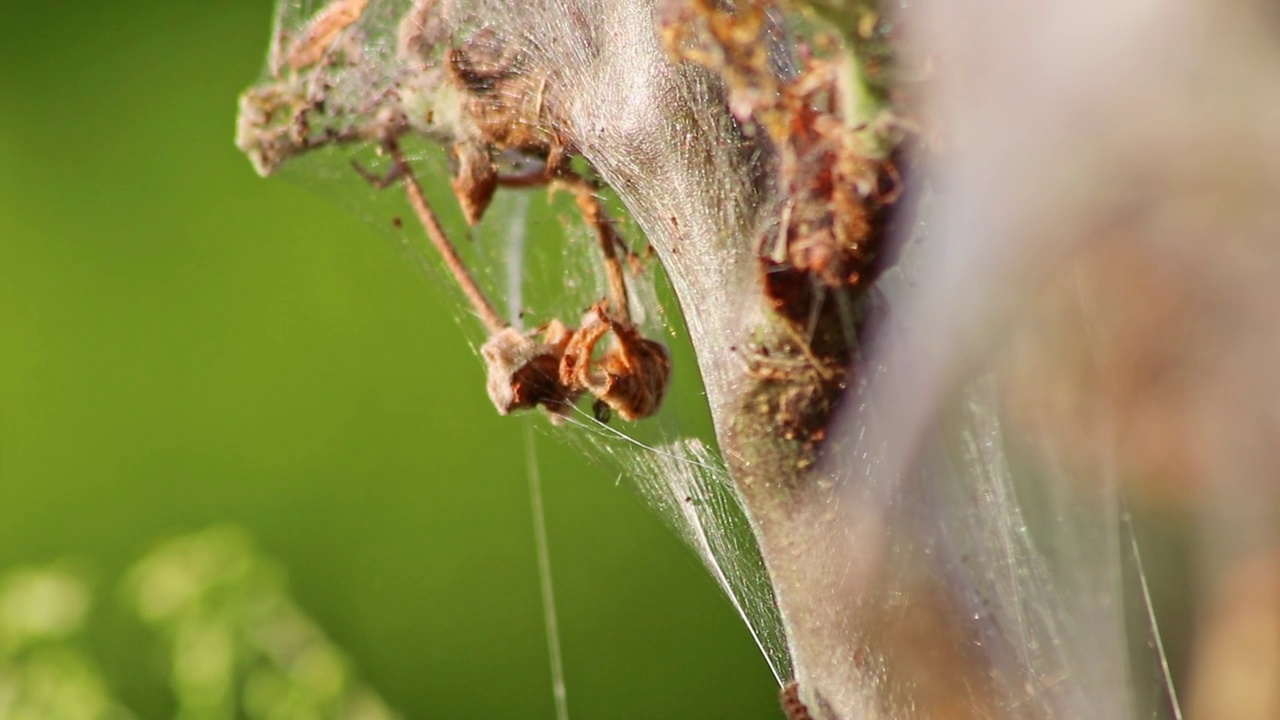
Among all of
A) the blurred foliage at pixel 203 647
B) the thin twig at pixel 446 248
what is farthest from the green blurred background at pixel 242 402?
the thin twig at pixel 446 248

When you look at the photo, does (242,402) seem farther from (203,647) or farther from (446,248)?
(446,248)

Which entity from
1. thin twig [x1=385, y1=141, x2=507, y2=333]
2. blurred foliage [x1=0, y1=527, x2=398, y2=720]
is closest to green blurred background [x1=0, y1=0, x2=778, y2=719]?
blurred foliage [x1=0, y1=527, x2=398, y2=720]

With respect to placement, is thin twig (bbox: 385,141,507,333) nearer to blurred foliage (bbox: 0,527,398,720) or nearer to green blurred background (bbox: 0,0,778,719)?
blurred foliage (bbox: 0,527,398,720)

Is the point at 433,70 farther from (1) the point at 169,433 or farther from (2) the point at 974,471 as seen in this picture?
(1) the point at 169,433

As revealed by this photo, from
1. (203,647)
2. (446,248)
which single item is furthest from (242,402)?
(446,248)

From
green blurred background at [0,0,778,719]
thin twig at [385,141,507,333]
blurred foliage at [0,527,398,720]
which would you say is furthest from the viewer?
green blurred background at [0,0,778,719]

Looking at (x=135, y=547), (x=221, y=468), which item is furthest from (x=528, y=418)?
(x=135, y=547)

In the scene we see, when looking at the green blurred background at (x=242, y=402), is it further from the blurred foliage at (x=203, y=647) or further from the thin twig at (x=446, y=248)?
the thin twig at (x=446, y=248)

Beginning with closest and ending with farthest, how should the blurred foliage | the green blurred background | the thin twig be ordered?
the thin twig → the blurred foliage → the green blurred background

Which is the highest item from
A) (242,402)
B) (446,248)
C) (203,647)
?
(446,248)
